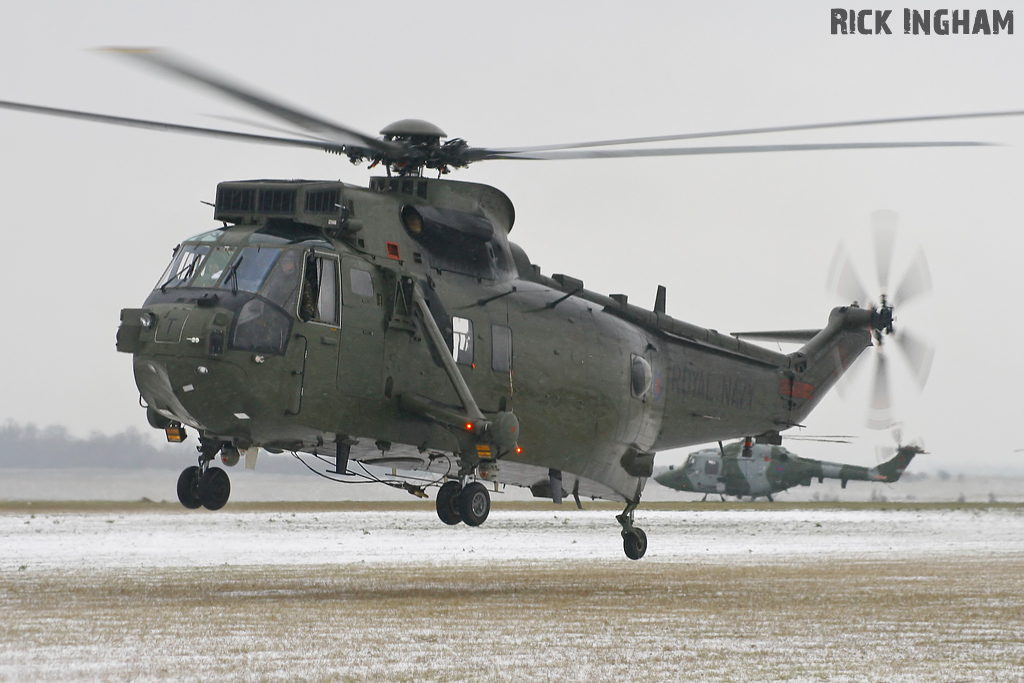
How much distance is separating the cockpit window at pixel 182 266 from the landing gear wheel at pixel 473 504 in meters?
5.44

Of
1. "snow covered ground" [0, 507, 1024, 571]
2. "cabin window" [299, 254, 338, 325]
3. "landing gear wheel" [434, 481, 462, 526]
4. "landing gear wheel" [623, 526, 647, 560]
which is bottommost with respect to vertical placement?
"snow covered ground" [0, 507, 1024, 571]

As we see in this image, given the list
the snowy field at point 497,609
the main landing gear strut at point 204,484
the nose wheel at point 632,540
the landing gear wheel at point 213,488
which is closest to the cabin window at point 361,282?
the main landing gear strut at point 204,484

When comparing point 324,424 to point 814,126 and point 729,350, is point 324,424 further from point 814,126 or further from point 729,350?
point 729,350

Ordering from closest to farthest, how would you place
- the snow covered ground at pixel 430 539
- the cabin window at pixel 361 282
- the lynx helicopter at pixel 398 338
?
the lynx helicopter at pixel 398 338
the cabin window at pixel 361 282
the snow covered ground at pixel 430 539

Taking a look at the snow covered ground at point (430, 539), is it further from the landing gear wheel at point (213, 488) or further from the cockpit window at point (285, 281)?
the cockpit window at point (285, 281)

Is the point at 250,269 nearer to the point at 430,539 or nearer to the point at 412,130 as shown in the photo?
the point at 412,130

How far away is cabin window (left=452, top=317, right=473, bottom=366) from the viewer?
18938mm

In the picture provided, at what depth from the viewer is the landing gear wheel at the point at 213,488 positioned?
17.8m

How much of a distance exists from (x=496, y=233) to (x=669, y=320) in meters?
5.27

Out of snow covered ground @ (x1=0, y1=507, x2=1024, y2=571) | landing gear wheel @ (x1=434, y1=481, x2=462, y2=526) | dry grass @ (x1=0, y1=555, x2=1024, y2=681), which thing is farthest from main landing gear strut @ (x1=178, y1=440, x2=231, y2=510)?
snow covered ground @ (x1=0, y1=507, x2=1024, y2=571)

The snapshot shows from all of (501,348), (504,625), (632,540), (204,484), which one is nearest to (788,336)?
(632,540)

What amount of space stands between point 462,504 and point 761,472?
2389 inches

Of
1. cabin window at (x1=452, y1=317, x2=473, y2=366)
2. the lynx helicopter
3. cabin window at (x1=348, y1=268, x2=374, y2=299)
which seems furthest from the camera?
cabin window at (x1=452, y1=317, x2=473, y2=366)

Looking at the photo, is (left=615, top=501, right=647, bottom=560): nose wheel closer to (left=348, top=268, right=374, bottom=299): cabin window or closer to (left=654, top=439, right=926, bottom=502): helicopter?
(left=348, top=268, right=374, bottom=299): cabin window
